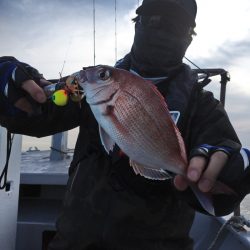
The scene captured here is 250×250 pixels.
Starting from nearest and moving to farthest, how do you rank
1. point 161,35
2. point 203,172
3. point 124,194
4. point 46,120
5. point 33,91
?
point 203,172
point 33,91
point 124,194
point 46,120
point 161,35

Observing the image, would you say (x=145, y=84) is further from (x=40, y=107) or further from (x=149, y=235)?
(x=149, y=235)

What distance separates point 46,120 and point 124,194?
0.63 metres

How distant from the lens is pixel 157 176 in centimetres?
167

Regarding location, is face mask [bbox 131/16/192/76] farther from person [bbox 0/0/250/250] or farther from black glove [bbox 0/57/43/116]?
black glove [bbox 0/57/43/116]

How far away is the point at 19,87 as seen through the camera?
80.3 inches

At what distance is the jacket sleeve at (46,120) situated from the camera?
228cm

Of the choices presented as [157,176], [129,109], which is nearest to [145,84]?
[129,109]

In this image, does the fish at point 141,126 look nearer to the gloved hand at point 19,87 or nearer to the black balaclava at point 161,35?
the gloved hand at point 19,87

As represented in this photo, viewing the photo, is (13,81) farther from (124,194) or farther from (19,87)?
(124,194)

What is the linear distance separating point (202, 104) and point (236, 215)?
6.58ft

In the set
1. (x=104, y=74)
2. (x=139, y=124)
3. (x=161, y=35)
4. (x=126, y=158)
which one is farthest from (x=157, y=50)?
(x=139, y=124)

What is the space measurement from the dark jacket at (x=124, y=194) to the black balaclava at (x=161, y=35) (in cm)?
20

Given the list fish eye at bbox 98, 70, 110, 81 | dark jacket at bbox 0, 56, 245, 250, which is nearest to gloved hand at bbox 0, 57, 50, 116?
dark jacket at bbox 0, 56, 245, 250

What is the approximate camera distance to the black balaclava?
247cm
